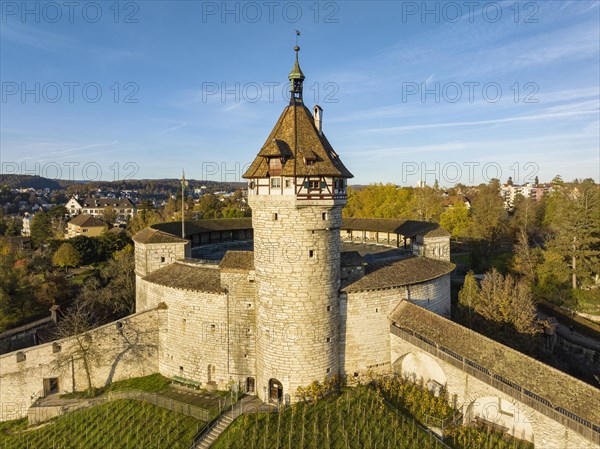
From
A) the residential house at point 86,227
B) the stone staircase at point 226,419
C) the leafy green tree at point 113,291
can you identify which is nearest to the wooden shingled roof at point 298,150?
the stone staircase at point 226,419

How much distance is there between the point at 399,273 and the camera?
24438 mm

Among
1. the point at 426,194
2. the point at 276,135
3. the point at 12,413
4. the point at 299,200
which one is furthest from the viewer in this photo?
the point at 426,194

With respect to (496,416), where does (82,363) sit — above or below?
above

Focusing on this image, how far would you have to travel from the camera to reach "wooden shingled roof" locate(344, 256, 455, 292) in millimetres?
22750

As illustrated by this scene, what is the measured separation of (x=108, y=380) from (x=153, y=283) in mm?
6925

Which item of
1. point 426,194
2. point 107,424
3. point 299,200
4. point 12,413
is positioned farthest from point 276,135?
point 426,194

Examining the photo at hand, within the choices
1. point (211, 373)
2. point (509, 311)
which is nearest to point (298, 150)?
point (211, 373)

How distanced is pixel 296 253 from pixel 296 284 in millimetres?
1671

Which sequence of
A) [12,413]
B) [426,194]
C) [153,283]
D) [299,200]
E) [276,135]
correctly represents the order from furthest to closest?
1. [426,194]
2. [153,283]
3. [12,413]
4. [276,135]
5. [299,200]

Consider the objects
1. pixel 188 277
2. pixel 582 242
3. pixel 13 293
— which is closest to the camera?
pixel 188 277

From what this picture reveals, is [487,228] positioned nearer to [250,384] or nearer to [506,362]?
[506,362]

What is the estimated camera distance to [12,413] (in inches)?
977

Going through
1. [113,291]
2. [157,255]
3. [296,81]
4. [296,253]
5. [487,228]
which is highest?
[296,81]

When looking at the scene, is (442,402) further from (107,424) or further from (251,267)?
(107,424)
